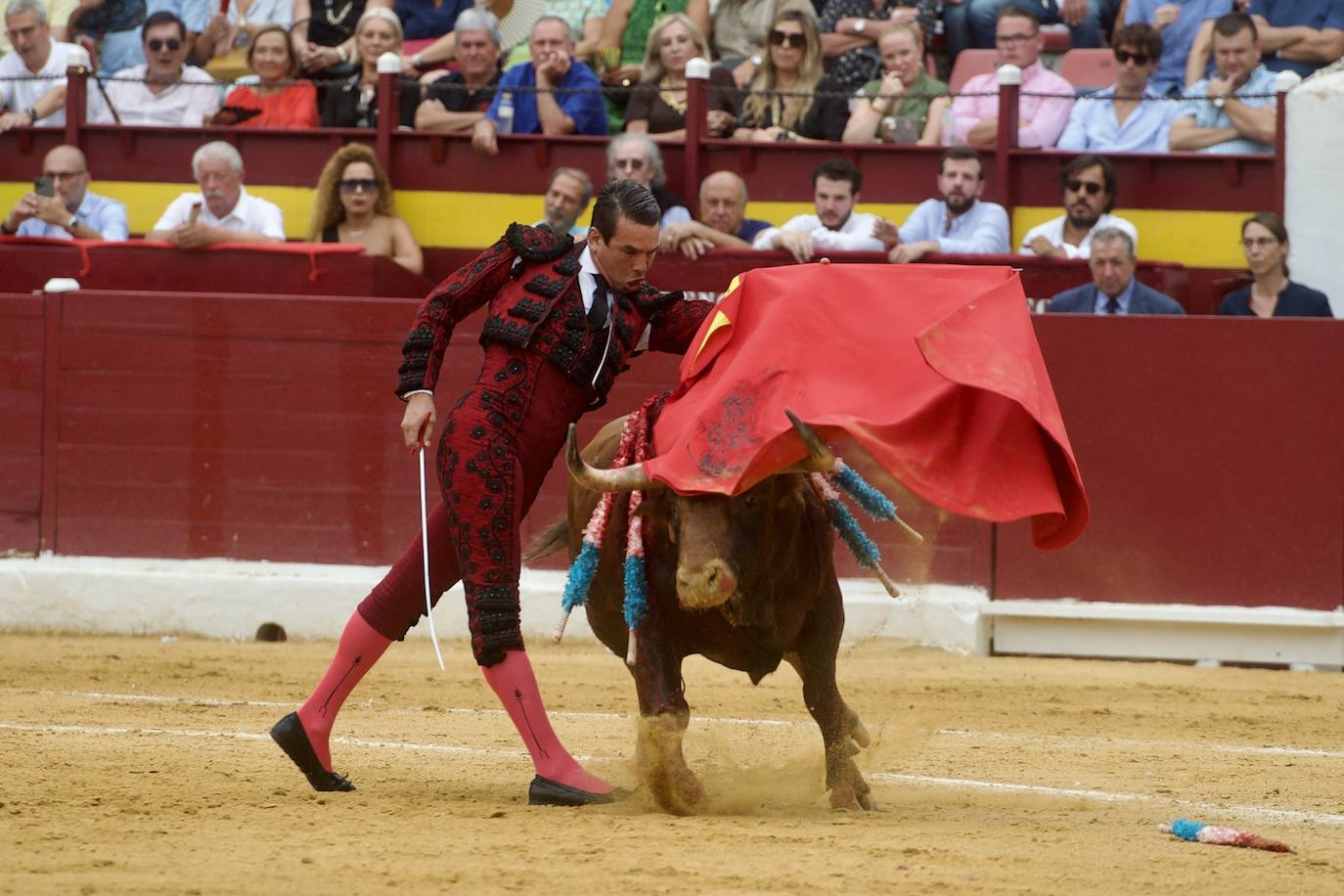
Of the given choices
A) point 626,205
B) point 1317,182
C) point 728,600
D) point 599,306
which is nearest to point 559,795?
point 728,600

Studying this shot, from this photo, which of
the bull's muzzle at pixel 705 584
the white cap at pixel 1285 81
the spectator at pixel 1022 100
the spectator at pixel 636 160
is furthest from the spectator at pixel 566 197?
the bull's muzzle at pixel 705 584

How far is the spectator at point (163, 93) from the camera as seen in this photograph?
9805 millimetres

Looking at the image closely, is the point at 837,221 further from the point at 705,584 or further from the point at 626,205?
the point at 705,584

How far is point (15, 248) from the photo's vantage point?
9.06m

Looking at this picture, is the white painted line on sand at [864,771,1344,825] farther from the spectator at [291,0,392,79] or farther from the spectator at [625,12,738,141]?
the spectator at [291,0,392,79]

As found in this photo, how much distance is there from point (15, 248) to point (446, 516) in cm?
505

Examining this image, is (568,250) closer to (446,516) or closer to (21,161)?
(446,516)

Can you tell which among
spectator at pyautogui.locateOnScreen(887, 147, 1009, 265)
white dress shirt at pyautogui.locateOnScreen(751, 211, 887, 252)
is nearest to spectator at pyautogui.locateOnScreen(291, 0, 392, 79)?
white dress shirt at pyautogui.locateOnScreen(751, 211, 887, 252)

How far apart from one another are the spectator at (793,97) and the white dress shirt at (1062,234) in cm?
109

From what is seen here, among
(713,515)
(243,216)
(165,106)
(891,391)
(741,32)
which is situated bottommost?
(713,515)

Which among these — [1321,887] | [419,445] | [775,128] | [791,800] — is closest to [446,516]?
[419,445]

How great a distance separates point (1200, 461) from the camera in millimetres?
8039

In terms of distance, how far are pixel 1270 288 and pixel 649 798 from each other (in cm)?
445

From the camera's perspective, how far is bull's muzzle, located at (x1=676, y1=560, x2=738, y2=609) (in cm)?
Answer: 421
